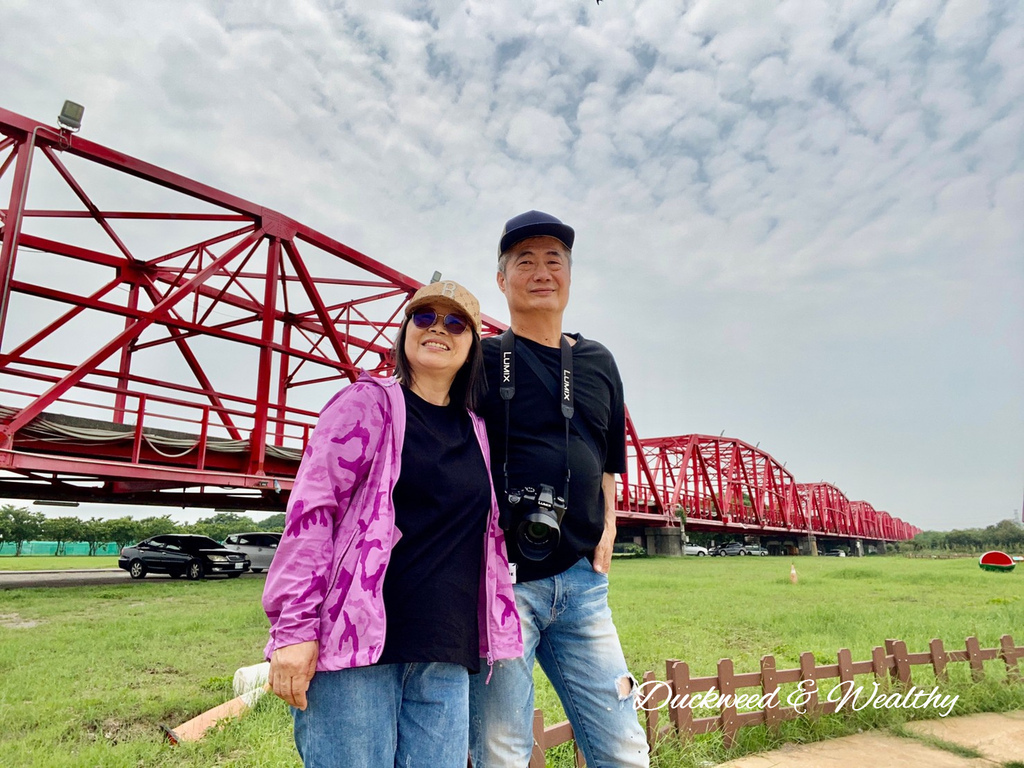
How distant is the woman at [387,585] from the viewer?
147cm

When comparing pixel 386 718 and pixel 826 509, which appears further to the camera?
pixel 826 509

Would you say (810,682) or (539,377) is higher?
(539,377)

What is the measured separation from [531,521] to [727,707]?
2.47 meters

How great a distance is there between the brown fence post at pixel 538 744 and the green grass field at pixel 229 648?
0.70 metres

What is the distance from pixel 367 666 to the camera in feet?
4.97

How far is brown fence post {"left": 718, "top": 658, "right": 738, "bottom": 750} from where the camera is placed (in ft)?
11.3

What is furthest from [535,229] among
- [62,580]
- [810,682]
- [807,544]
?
[807,544]

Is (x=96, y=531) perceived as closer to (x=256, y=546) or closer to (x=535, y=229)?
(x=256, y=546)

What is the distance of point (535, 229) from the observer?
2.16m

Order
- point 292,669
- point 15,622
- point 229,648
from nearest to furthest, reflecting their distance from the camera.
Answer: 1. point 292,669
2. point 229,648
3. point 15,622

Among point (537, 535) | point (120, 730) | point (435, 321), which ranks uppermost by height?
point (435, 321)

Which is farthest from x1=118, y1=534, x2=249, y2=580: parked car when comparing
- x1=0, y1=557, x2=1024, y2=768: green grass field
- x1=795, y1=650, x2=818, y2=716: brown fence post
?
x1=795, y1=650, x2=818, y2=716: brown fence post

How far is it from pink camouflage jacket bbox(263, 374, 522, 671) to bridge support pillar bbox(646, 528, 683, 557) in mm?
36135

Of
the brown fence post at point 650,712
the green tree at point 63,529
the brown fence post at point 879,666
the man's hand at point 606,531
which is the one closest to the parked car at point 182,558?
the brown fence post at point 650,712
